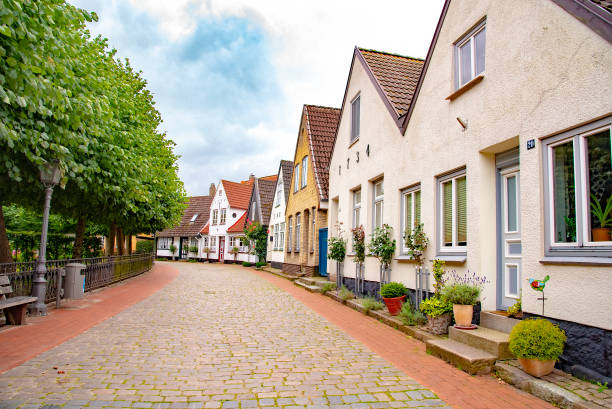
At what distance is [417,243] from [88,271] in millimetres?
10015

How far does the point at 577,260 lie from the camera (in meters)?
5.06

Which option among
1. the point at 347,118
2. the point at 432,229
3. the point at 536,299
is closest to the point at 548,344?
the point at 536,299

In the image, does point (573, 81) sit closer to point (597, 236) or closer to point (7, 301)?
point (597, 236)

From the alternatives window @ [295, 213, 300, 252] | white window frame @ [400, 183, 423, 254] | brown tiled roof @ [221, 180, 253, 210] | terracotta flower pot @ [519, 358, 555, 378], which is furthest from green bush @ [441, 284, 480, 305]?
brown tiled roof @ [221, 180, 253, 210]

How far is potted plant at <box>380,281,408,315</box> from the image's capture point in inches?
363

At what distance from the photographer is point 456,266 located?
7.80 meters

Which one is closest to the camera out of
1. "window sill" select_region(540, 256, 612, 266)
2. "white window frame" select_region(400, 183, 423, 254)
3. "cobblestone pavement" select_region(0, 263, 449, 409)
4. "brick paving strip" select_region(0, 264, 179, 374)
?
"cobblestone pavement" select_region(0, 263, 449, 409)

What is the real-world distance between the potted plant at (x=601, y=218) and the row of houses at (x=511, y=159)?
0.5 inches

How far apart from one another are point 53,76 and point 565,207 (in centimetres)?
778

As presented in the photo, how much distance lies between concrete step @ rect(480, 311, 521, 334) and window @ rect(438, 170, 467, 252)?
133cm

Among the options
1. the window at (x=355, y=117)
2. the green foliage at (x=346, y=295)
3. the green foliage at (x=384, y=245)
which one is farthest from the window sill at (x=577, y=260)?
the window at (x=355, y=117)

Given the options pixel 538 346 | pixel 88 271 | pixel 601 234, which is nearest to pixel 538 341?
pixel 538 346

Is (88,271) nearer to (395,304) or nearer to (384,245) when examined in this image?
(384,245)

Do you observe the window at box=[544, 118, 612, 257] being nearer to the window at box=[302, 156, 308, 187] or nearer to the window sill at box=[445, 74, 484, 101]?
the window sill at box=[445, 74, 484, 101]
